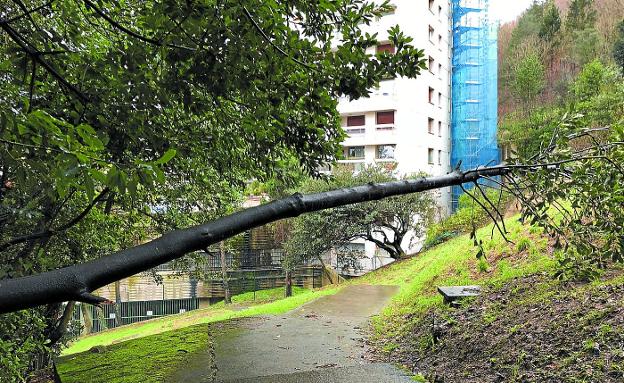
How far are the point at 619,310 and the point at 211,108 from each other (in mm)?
3523

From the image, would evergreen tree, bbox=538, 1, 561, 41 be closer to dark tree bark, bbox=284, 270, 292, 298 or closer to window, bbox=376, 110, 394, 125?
window, bbox=376, 110, 394, 125

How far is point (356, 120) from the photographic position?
79.6ft

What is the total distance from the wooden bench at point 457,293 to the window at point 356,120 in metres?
18.7

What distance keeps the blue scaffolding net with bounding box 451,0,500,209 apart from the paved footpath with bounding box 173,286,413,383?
61.0 ft

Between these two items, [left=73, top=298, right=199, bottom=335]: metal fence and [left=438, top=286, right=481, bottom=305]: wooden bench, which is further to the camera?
[left=73, top=298, right=199, bottom=335]: metal fence

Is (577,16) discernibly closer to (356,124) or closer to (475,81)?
(475,81)

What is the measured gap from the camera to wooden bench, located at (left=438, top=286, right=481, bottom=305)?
216 inches

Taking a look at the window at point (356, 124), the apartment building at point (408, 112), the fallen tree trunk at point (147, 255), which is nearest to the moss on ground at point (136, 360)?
the fallen tree trunk at point (147, 255)

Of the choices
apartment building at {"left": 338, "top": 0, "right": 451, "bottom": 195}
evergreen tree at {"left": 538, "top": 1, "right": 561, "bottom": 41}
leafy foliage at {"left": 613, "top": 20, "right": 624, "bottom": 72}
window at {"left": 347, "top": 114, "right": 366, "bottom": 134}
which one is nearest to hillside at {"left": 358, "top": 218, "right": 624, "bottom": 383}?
apartment building at {"left": 338, "top": 0, "right": 451, "bottom": 195}

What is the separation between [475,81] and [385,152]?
681cm

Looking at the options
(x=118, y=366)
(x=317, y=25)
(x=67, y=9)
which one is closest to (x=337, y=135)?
(x=317, y=25)

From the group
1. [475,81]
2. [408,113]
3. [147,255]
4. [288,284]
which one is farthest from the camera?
[475,81]

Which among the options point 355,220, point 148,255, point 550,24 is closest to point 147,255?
point 148,255

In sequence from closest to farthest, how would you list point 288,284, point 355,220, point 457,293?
1. point 457,293
2. point 355,220
3. point 288,284
